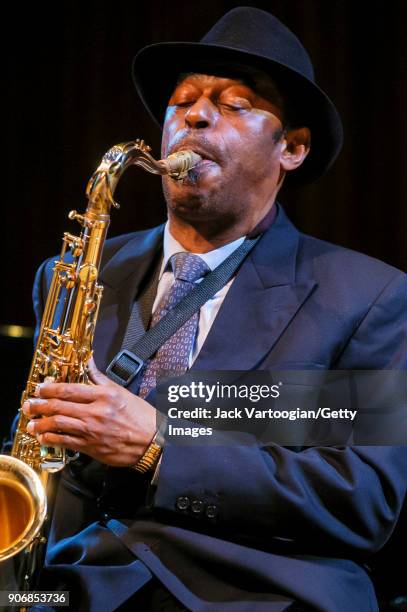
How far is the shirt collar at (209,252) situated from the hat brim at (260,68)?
44cm

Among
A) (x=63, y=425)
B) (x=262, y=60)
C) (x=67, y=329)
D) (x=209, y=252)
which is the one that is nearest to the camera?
(x=63, y=425)

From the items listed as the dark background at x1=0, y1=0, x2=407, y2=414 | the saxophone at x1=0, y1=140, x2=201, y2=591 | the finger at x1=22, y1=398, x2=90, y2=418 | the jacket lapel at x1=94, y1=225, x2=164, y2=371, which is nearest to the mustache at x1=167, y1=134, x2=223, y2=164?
the saxophone at x1=0, y1=140, x2=201, y2=591

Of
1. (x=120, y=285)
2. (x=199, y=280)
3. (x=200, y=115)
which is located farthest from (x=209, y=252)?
(x=200, y=115)

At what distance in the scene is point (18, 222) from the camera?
4.08 metres

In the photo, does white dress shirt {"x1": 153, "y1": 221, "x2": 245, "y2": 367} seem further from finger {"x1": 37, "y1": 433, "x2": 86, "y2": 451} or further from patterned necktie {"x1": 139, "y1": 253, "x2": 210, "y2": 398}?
finger {"x1": 37, "y1": 433, "x2": 86, "y2": 451}

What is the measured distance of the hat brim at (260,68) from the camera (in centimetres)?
257

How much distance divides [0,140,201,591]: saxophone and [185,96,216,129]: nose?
168 millimetres

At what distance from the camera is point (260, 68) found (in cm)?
259

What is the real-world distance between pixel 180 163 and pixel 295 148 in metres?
0.49

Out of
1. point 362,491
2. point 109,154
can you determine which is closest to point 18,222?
point 109,154

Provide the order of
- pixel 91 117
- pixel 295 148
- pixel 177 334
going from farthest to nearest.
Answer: pixel 91 117 → pixel 295 148 → pixel 177 334

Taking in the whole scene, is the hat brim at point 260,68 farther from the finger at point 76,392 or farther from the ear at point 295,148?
the finger at point 76,392

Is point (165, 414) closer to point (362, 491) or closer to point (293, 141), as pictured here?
point (362, 491)

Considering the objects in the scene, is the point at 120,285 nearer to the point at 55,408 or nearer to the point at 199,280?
the point at 199,280
